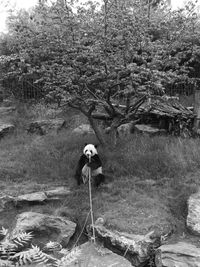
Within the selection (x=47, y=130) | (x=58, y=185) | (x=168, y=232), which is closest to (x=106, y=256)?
(x=168, y=232)

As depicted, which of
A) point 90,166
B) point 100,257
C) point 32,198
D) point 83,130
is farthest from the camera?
point 83,130

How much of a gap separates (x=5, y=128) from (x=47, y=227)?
5.68 meters

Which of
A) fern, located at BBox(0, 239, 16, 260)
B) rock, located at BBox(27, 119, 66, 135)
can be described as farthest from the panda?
fern, located at BBox(0, 239, 16, 260)

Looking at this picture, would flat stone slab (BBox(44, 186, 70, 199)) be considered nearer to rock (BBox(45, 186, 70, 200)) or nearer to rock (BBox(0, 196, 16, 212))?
rock (BBox(45, 186, 70, 200))

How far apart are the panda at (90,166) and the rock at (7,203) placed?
4.27 ft

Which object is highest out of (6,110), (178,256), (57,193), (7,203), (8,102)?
(8,102)

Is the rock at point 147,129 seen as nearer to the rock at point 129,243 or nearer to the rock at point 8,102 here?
the rock at point 129,243

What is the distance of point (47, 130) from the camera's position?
388 inches

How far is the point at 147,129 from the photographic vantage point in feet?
29.1

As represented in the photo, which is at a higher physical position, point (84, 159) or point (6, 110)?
point (6, 110)

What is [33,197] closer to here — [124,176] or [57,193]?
[57,193]

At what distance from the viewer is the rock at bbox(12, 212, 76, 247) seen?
4.85 meters

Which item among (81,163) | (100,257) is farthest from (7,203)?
(100,257)

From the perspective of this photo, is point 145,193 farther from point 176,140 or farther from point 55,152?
point 55,152
